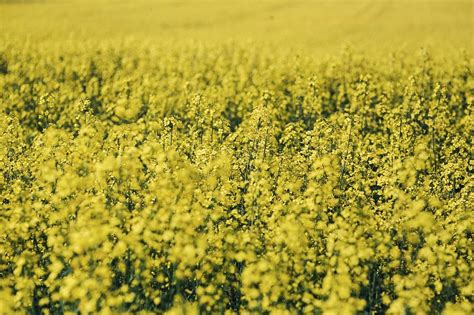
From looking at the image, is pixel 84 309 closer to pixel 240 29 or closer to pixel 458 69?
pixel 458 69

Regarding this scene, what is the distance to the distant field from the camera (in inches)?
1458

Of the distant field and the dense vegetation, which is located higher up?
the distant field

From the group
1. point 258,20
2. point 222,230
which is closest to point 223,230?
point 222,230

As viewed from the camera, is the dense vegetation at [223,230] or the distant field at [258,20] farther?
the distant field at [258,20]

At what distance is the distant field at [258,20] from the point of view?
37.0 m

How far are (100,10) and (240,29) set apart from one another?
1674cm

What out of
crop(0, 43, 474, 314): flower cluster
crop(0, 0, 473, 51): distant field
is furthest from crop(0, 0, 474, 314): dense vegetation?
crop(0, 0, 473, 51): distant field

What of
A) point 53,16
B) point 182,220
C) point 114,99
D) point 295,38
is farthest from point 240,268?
point 53,16

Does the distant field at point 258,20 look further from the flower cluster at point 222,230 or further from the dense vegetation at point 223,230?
the flower cluster at point 222,230

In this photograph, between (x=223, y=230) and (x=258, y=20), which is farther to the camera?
(x=258, y=20)

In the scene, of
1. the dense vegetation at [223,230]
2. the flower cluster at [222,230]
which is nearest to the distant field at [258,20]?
the dense vegetation at [223,230]

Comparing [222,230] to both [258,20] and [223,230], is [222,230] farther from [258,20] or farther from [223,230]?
[258,20]

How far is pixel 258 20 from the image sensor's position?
47.5 m

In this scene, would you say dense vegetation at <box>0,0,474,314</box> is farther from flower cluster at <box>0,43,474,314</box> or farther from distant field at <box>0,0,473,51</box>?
distant field at <box>0,0,473,51</box>
